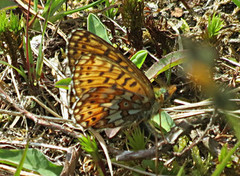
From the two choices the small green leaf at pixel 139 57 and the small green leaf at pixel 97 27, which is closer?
the small green leaf at pixel 139 57

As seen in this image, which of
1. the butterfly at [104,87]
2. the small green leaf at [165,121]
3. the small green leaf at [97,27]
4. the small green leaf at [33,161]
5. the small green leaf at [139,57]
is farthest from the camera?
the small green leaf at [97,27]

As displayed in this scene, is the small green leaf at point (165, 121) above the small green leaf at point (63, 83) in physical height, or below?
below

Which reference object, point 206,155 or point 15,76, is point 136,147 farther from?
point 15,76

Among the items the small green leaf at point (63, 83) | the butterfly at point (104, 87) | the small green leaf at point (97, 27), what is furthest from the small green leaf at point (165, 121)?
the small green leaf at point (97, 27)

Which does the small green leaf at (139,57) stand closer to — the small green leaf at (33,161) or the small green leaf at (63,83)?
the small green leaf at (63,83)

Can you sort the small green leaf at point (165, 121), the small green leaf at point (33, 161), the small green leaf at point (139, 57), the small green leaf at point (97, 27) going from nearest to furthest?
the small green leaf at point (33, 161) → the small green leaf at point (165, 121) → the small green leaf at point (139, 57) → the small green leaf at point (97, 27)

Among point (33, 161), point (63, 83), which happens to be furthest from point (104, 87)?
point (33, 161)

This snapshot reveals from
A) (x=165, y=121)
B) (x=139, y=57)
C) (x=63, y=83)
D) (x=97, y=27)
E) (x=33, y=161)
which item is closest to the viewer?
(x=33, y=161)

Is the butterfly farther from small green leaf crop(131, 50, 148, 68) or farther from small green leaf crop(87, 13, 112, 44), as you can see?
small green leaf crop(87, 13, 112, 44)

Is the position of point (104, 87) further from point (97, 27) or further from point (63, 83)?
point (97, 27)

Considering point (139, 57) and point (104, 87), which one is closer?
point (104, 87)
